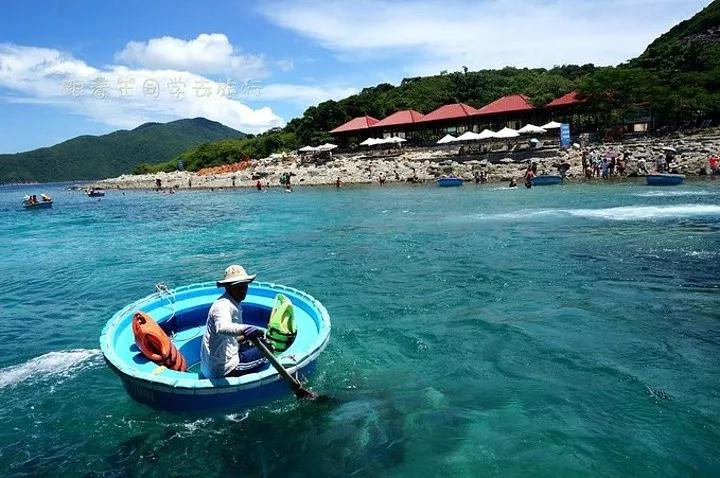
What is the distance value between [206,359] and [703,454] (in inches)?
224

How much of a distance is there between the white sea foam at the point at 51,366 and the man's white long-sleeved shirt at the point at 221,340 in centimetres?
389

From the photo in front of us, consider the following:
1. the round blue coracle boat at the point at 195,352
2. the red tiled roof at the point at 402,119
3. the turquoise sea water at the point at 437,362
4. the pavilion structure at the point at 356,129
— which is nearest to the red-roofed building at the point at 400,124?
the red tiled roof at the point at 402,119

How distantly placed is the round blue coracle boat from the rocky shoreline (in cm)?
3373

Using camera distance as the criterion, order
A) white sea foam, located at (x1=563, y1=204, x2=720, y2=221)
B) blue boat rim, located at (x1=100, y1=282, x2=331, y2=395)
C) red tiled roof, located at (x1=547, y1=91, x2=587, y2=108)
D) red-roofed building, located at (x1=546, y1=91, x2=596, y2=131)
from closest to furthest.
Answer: blue boat rim, located at (x1=100, y1=282, x2=331, y2=395), white sea foam, located at (x1=563, y1=204, x2=720, y2=221), red tiled roof, located at (x1=547, y1=91, x2=587, y2=108), red-roofed building, located at (x1=546, y1=91, x2=596, y2=131)

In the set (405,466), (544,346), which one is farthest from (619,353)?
(405,466)

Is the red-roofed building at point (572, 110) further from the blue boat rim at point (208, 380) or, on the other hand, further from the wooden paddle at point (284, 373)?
the wooden paddle at point (284, 373)

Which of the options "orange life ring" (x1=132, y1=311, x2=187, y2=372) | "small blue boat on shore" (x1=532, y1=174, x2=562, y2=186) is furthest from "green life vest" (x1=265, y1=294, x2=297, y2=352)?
"small blue boat on shore" (x1=532, y1=174, x2=562, y2=186)

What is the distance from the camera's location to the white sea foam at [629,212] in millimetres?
19625

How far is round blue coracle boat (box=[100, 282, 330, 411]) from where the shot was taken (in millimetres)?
5676

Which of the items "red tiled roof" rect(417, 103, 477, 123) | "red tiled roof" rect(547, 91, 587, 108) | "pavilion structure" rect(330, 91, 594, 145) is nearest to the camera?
"red tiled roof" rect(547, 91, 587, 108)

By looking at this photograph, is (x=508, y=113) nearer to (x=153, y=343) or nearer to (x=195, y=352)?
(x=195, y=352)

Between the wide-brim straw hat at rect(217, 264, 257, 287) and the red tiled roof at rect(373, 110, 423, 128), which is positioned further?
the red tiled roof at rect(373, 110, 423, 128)

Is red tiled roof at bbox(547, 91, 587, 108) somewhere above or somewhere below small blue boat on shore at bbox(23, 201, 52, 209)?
above

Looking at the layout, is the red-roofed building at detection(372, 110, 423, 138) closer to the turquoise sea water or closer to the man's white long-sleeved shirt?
the turquoise sea water
